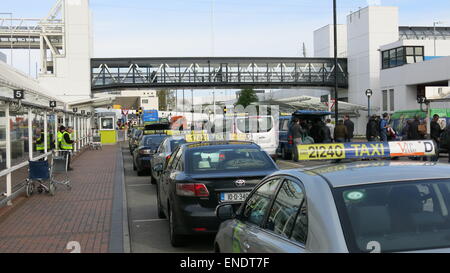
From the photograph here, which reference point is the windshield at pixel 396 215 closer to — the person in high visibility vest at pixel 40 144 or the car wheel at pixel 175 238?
the car wheel at pixel 175 238

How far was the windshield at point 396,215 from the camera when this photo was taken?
3.16 metres

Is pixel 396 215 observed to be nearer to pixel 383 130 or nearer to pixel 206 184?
pixel 206 184

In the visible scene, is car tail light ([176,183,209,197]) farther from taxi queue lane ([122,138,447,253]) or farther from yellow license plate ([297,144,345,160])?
yellow license plate ([297,144,345,160])

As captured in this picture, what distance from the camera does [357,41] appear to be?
55438mm

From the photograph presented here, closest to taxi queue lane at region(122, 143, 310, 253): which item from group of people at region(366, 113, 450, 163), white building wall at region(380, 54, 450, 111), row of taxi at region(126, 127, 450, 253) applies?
row of taxi at region(126, 127, 450, 253)

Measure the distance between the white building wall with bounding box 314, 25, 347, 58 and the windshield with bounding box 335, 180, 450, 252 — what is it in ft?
197

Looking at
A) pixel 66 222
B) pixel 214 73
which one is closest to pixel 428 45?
pixel 214 73

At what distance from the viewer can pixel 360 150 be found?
19.0 ft

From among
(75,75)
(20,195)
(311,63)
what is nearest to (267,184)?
(20,195)

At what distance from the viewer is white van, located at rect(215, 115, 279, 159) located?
22781mm

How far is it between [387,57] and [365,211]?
4585 cm
